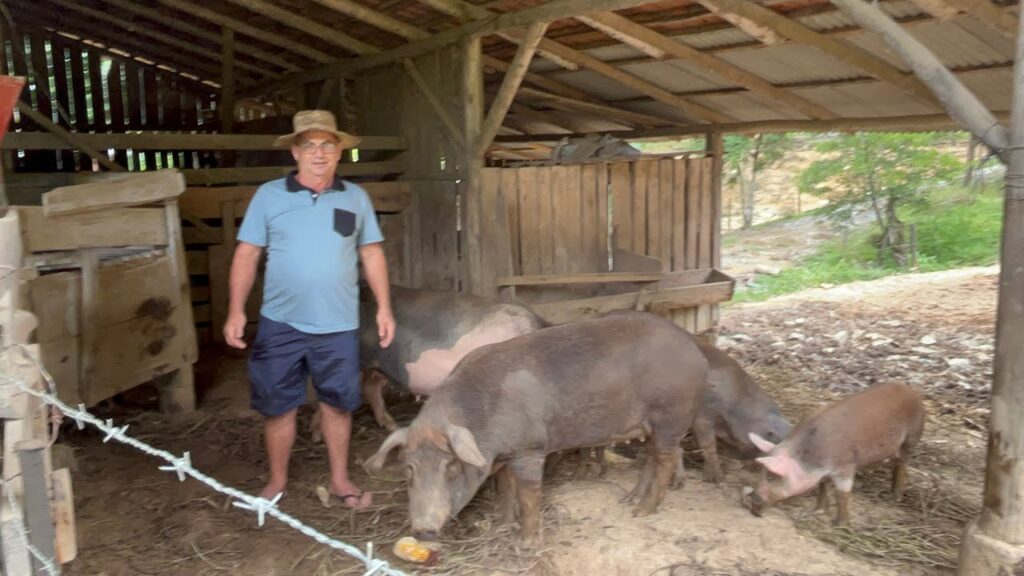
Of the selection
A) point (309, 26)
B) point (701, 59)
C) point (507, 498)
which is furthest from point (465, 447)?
point (309, 26)

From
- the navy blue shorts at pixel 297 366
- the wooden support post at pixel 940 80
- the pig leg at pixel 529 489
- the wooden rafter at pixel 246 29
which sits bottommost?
the pig leg at pixel 529 489

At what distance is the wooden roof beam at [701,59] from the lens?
6.43 metres

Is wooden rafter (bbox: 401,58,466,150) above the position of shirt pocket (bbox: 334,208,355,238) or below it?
above

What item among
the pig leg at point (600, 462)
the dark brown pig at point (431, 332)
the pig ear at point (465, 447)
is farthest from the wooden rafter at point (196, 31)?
the pig ear at point (465, 447)

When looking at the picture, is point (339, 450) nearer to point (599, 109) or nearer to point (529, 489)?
point (529, 489)

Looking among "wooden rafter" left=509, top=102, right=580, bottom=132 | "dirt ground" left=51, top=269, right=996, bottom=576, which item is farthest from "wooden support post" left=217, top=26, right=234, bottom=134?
"dirt ground" left=51, top=269, right=996, bottom=576

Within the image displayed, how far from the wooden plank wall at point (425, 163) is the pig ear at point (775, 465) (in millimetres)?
3935

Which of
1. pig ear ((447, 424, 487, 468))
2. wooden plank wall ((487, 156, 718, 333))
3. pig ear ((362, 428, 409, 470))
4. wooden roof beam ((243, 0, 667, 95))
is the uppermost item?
wooden roof beam ((243, 0, 667, 95))

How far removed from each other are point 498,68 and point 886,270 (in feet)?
35.1

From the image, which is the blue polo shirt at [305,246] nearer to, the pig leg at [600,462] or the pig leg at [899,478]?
the pig leg at [600,462]

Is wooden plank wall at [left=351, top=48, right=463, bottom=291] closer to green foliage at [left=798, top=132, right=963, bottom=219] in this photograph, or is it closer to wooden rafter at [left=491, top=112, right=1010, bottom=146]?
wooden rafter at [left=491, top=112, right=1010, bottom=146]

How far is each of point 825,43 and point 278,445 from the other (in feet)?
15.2

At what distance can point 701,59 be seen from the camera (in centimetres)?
701

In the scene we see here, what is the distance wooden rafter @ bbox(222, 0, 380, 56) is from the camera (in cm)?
744
